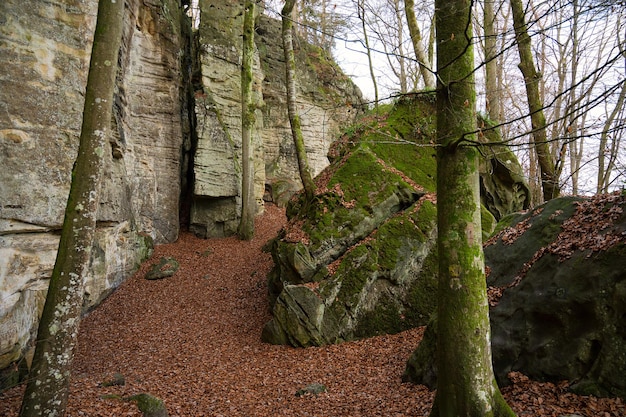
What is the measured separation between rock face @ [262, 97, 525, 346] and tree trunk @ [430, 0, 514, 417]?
3.20 m

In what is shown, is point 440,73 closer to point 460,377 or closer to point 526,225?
point 460,377

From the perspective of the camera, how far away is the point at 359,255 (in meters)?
8.80

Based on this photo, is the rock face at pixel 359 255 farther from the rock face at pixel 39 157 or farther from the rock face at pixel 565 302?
the rock face at pixel 39 157

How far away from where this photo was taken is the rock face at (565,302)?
161 inches

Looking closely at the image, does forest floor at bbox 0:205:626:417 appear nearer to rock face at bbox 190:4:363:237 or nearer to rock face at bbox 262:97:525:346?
rock face at bbox 262:97:525:346

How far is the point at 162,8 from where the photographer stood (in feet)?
47.6

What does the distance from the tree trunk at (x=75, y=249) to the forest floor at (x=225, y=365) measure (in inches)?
26.2

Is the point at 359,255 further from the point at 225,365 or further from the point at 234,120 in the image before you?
the point at 234,120

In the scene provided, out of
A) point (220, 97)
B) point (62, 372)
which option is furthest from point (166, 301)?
point (220, 97)

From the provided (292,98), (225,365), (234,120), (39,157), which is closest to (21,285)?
(39,157)

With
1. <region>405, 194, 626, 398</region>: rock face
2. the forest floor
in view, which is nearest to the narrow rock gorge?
the forest floor

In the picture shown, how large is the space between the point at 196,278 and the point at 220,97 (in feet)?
26.2

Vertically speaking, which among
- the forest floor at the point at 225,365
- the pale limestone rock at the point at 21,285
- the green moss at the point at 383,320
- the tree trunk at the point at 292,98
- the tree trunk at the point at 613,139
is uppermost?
the tree trunk at the point at 292,98

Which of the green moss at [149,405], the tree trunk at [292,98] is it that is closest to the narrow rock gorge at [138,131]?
the tree trunk at [292,98]
